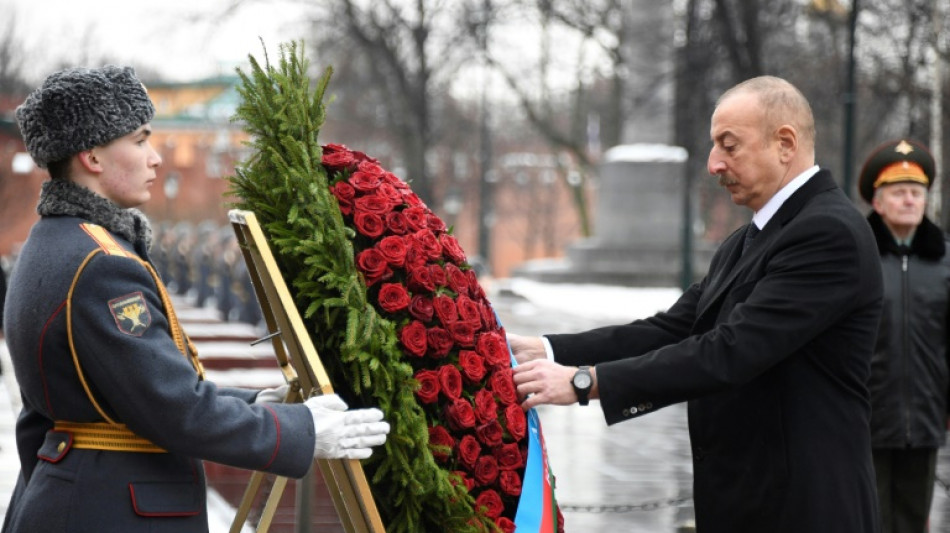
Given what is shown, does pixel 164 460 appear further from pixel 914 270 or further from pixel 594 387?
pixel 914 270

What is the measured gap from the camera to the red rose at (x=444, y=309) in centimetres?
351

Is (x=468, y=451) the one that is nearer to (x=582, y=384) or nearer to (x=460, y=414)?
(x=460, y=414)

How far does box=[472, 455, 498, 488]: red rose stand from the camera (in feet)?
11.4

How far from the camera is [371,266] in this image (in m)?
3.43

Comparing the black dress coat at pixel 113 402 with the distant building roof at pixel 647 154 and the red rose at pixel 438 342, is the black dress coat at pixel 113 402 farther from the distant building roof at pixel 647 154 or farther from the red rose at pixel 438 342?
the distant building roof at pixel 647 154

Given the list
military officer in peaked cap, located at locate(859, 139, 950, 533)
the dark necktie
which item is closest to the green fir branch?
the dark necktie

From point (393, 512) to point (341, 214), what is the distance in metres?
0.82

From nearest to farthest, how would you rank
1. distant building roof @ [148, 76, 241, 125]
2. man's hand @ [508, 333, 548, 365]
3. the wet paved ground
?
man's hand @ [508, 333, 548, 365], the wet paved ground, distant building roof @ [148, 76, 241, 125]

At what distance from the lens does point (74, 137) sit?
312cm

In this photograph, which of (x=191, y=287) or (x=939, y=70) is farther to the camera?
(x=191, y=287)

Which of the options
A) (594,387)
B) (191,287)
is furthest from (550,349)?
(191,287)

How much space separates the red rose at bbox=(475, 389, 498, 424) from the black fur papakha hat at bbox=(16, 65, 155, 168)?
1.17 m

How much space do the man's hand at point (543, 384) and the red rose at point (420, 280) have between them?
44cm

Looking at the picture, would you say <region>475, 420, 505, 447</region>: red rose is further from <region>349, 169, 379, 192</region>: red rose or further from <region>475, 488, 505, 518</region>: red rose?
<region>349, 169, 379, 192</region>: red rose
